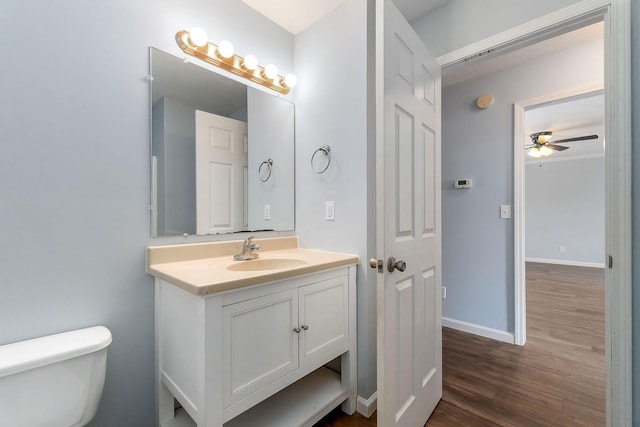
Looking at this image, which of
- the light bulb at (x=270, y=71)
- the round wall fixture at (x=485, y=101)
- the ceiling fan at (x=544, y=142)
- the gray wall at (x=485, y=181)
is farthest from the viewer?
the ceiling fan at (x=544, y=142)

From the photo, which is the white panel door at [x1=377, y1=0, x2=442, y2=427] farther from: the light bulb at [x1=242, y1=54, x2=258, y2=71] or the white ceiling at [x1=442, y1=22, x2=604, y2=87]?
the light bulb at [x1=242, y1=54, x2=258, y2=71]

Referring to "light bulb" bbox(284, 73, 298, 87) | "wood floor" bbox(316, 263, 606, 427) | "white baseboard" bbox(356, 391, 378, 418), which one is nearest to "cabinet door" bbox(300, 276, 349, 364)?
"white baseboard" bbox(356, 391, 378, 418)

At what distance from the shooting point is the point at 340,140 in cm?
166

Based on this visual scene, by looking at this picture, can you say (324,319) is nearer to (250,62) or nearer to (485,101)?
(250,62)

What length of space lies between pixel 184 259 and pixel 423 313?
4.16ft

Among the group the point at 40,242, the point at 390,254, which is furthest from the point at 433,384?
the point at 40,242

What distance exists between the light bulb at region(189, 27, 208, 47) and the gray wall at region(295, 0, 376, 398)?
2.27ft

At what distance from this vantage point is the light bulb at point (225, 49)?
1.51m

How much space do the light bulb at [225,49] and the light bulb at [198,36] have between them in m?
0.10

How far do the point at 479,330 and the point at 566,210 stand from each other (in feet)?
17.3

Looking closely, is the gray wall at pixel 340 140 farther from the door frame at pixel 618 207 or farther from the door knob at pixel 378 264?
the door frame at pixel 618 207

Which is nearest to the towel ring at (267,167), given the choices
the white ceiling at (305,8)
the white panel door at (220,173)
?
the white panel door at (220,173)

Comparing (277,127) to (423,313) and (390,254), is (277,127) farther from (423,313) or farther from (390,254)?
(423,313)

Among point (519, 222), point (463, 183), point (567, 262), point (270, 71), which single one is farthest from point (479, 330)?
point (567, 262)
